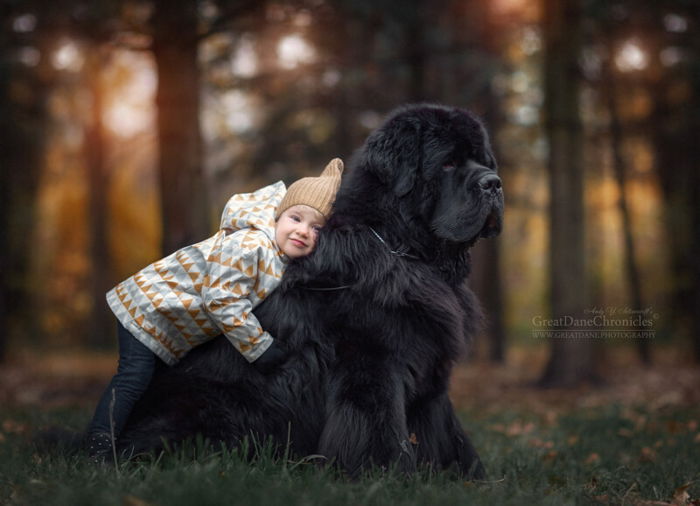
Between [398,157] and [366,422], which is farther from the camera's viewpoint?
A: [398,157]

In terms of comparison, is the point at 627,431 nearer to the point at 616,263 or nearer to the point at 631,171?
the point at 631,171

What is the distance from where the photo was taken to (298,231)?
322 centimetres

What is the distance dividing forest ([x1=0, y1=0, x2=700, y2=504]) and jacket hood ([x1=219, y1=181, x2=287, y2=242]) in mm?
2256

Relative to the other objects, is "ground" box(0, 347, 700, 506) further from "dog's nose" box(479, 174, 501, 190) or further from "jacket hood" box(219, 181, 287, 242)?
"dog's nose" box(479, 174, 501, 190)

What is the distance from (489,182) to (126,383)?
6.25 ft

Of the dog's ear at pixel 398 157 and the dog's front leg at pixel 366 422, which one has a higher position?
the dog's ear at pixel 398 157

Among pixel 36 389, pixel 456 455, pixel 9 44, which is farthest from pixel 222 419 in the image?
pixel 9 44

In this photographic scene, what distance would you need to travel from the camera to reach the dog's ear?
3.19 metres

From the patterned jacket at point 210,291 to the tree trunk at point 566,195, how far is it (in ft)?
19.4

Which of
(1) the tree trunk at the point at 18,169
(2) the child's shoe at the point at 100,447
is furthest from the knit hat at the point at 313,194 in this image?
(1) the tree trunk at the point at 18,169

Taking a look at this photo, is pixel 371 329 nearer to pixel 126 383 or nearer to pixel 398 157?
pixel 398 157

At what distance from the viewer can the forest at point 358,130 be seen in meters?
7.12

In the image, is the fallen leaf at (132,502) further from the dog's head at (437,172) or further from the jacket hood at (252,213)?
the dog's head at (437,172)

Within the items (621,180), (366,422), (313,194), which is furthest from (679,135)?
(366,422)
